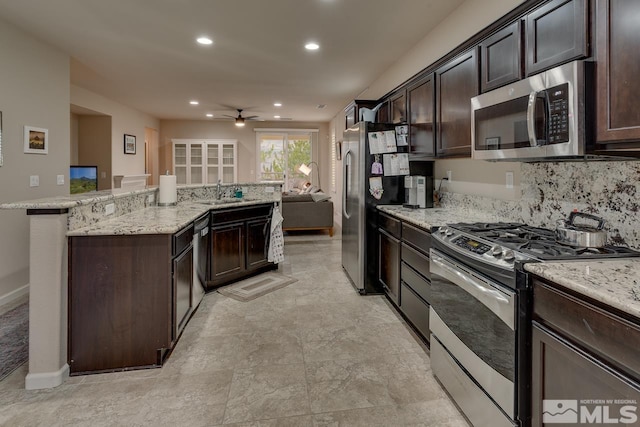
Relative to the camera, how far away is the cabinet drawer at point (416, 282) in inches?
98.7

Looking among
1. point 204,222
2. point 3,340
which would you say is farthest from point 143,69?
point 3,340

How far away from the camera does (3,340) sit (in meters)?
2.68

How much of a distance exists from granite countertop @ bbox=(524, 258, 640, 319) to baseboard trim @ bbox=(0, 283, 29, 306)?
174 inches

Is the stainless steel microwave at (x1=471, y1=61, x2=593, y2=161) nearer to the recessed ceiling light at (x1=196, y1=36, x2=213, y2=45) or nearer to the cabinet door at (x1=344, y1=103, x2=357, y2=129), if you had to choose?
the recessed ceiling light at (x1=196, y1=36, x2=213, y2=45)

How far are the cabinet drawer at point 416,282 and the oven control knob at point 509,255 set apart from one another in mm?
945

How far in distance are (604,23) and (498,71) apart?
29.1 inches

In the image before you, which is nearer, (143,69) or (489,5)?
(489,5)

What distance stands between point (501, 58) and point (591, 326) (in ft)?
5.38

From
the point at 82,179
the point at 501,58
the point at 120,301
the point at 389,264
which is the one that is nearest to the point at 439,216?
the point at 389,264

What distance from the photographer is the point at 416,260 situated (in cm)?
A: 270

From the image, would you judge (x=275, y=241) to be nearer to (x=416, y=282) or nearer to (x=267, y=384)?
(x=416, y=282)

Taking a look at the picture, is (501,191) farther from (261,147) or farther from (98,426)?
(261,147)

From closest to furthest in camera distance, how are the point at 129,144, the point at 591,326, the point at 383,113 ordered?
1. the point at 591,326
2. the point at 383,113
3. the point at 129,144

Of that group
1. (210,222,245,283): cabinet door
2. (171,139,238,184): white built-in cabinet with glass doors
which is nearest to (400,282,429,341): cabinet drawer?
(210,222,245,283): cabinet door
